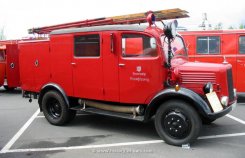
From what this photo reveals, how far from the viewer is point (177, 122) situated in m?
6.10

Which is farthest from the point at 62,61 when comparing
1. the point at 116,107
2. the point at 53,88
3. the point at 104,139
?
the point at 104,139

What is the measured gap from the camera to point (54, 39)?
7797mm

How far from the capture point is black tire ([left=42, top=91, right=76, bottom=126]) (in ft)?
25.3

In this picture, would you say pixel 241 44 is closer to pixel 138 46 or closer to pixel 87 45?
pixel 138 46

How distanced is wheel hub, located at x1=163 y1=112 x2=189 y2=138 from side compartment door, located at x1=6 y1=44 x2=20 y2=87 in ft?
31.3

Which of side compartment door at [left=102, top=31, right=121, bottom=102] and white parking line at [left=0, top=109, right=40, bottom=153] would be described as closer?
white parking line at [left=0, top=109, right=40, bottom=153]

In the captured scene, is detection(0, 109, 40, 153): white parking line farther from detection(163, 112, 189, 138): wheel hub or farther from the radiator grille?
the radiator grille

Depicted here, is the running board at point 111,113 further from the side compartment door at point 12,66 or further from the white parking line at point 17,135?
the side compartment door at point 12,66

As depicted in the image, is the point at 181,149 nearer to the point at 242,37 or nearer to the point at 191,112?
the point at 191,112

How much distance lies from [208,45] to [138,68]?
519cm

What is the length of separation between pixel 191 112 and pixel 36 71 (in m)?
4.20

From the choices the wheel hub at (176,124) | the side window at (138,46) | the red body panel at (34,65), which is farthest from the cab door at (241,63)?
the red body panel at (34,65)

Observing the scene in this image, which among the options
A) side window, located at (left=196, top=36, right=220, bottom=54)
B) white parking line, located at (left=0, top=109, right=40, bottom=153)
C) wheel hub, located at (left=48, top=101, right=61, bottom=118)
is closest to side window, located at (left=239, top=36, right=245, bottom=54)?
side window, located at (left=196, top=36, right=220, bottom=54)

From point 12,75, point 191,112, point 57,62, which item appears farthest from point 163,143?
point 12,75
